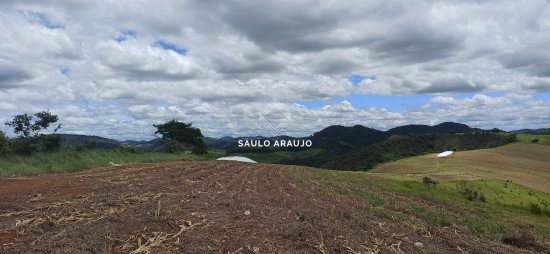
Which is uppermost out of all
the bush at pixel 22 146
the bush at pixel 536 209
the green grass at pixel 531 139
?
the green grass at pixel 531 139

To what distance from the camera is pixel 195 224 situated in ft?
40.7

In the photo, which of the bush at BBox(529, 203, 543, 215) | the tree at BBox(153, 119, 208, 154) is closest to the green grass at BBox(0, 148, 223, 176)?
the bush at BBox(529, 203, 543, 215)

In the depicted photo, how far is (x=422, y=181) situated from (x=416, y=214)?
18.5 m

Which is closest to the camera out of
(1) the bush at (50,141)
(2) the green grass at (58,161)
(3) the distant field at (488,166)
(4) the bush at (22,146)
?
(2) the green grass at (58,161)

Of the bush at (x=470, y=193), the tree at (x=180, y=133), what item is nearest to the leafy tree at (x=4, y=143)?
the bush at (x=470, y=193)

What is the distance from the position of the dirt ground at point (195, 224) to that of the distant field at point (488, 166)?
83.6 ft

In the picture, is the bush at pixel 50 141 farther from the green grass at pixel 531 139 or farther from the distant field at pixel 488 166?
the green grass at pixel 531 139

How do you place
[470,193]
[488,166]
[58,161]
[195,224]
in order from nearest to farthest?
[195,224] → [58,161] → [470,193] → [488,166]

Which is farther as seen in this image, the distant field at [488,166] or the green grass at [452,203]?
the distant field at [488,166]

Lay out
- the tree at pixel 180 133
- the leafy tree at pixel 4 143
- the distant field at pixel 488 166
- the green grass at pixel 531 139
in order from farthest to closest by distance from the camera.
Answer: the green grass at pixel 531 139 < the tree at pixel 180 133 < the distant field at pixel 488 166 < the leafy tree at pixel 4 143

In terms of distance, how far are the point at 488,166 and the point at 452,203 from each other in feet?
118

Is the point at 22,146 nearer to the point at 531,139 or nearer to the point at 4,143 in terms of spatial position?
the point at 4,143

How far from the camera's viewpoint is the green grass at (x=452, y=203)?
18355 mm

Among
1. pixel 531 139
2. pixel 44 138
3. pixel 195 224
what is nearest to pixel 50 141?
pixel 44 138
